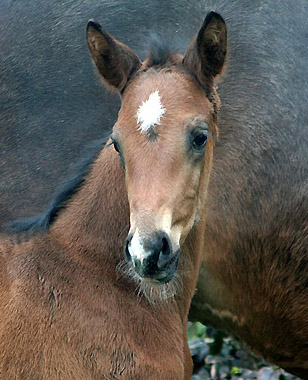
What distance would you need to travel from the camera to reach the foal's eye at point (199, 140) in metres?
4.33

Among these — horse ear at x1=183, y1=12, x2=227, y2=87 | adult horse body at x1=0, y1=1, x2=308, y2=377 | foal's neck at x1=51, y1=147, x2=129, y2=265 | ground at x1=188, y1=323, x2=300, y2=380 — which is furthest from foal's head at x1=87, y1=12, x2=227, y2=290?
ground at x1=188, y1=323, x2=300, y2=380

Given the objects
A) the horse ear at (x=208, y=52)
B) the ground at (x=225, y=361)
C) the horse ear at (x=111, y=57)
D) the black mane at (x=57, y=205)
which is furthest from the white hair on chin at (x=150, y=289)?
the ground at (x=225, y=361)

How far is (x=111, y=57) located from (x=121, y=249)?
94cm

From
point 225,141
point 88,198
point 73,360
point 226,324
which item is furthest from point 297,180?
point 73,360

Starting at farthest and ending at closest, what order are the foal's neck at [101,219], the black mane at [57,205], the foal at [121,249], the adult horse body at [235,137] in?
1. the adult horse body at [235,137]
2. the black mane at [57,205]
3. the foal's neck at [101,219]
4. the foal at [121,249]

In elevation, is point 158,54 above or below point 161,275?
above

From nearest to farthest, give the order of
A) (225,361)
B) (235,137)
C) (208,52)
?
(208,52)
(235,137)
(225,361)

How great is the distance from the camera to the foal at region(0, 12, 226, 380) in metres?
4.26

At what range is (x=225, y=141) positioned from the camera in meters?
5.56

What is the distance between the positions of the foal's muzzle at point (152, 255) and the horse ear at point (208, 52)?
0.93m

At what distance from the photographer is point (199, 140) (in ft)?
14.3

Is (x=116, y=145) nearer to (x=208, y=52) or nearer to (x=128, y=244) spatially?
(x=128, y=244)

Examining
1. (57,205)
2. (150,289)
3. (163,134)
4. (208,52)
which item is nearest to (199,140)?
(163,134)

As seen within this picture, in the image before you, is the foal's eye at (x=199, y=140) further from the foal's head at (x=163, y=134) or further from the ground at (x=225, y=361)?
the ground at (x=225, y=361)
